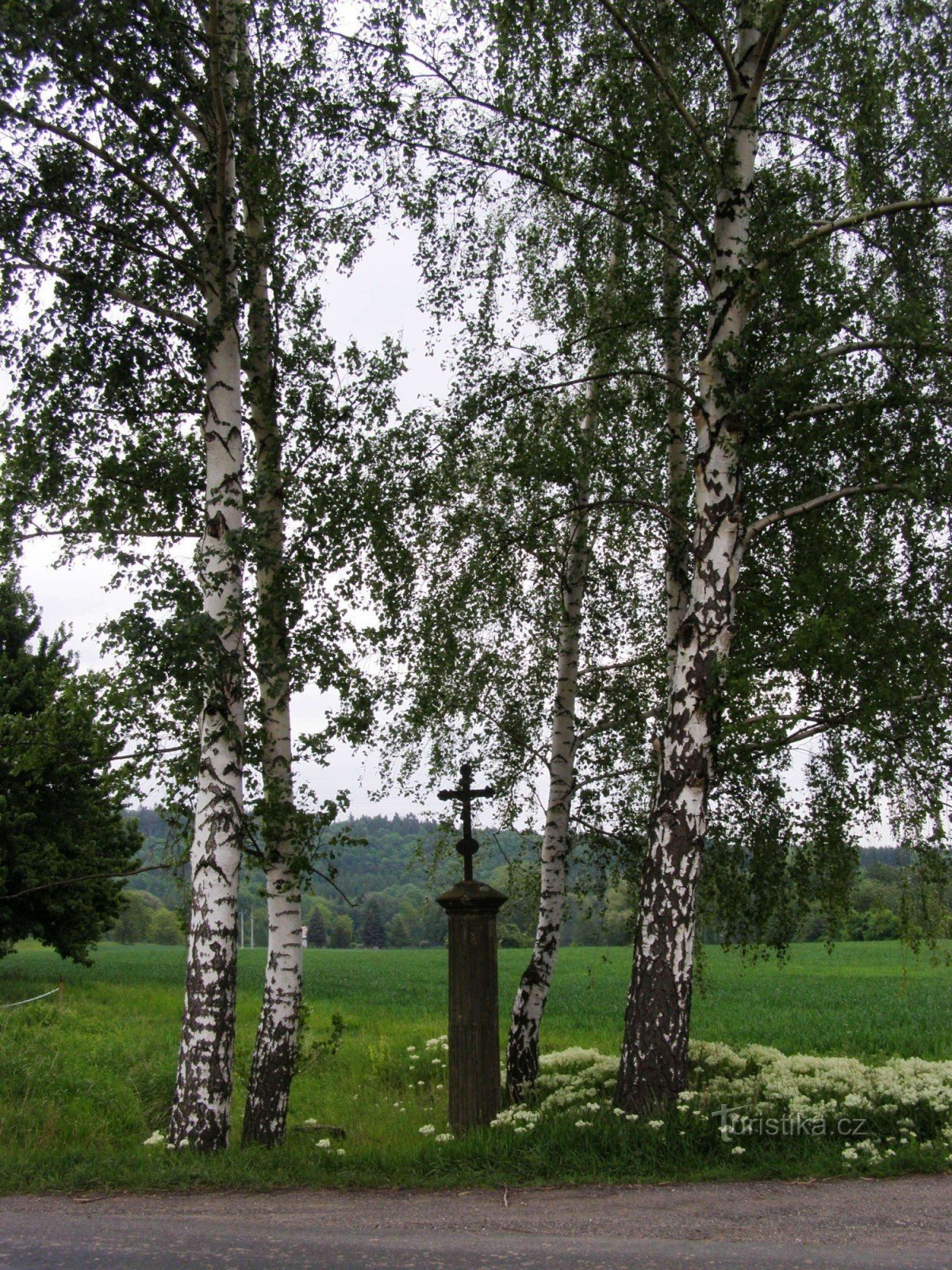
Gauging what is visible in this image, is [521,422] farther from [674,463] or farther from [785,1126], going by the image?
[785,1126]

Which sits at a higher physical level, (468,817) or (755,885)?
(468,817)

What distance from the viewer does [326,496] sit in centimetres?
956

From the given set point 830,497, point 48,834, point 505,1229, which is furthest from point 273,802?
point 48,834

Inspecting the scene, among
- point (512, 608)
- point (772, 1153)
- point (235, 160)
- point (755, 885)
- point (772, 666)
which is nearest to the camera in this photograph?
point (772, 1153)

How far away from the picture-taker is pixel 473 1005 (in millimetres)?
8586

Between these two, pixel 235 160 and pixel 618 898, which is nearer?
pixel 235 160

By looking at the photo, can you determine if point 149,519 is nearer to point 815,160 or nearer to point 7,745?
point 7,745

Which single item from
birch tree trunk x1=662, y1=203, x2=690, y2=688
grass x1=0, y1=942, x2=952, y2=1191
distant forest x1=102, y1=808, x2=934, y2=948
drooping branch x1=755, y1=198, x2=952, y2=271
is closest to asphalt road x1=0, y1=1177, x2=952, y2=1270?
grass x1=0, y1=942, x2=952, y2=1191

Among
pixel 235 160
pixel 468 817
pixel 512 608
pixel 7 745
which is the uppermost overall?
pixel 235 160

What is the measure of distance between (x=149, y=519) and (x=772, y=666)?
5757 millimetres

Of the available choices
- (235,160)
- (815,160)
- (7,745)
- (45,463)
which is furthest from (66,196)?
(815,160)

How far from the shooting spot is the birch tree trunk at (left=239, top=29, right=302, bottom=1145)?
8.77m

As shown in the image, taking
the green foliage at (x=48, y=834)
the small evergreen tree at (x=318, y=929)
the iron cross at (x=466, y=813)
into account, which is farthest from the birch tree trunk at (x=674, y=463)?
the small evergreen tree at (x=318, y=929)

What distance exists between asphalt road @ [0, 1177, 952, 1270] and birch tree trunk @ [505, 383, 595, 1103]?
4.80 metres
